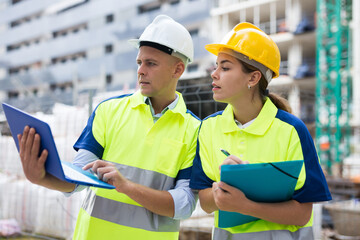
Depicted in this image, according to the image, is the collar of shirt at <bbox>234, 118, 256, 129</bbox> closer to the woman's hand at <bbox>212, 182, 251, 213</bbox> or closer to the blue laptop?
the woman's hand at <bbox>212, 182, 251, 213</bbox>

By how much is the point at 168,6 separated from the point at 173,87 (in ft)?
89.0

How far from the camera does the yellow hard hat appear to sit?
185 cm

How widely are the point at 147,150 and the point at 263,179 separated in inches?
27.5

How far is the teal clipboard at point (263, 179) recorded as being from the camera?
4.82 ft

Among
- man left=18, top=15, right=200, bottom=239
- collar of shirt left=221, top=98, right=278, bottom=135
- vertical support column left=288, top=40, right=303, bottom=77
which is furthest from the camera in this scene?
vertical support column left=288, top=40, right=303, bottom=77

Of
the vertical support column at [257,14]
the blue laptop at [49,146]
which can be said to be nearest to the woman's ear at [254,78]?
the blue laptop at [49,146]

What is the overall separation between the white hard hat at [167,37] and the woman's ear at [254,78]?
43 cm

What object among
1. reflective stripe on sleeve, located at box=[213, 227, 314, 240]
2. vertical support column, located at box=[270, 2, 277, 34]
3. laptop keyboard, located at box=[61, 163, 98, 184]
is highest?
vertical support column, located at box=[270, 2, 277, 34]

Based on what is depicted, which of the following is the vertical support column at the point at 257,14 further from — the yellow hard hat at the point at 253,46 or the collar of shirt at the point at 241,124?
the collar of shirt at the point at 241,124

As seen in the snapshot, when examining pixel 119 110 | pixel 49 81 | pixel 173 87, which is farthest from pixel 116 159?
pixel 49 81

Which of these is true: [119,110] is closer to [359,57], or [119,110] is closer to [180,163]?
[180,163]

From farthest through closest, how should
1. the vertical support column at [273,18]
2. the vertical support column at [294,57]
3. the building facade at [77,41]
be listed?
the building facade at [77,41]
the vertical support column at [273,18]
the vertical support column at [294,57]

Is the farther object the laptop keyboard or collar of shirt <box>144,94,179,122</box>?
collar of shirt <box>144,94,179,122</box>

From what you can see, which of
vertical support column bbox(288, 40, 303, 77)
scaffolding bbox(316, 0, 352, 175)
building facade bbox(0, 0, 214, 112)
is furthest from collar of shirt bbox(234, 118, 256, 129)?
building facade bbox(0, 0, 214, 112)
